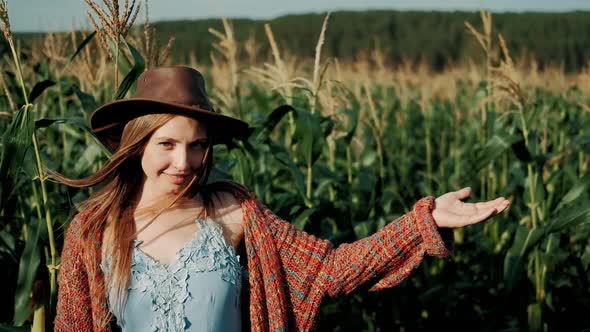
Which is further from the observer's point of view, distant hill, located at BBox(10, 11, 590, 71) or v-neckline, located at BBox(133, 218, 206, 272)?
distant hill, located at BBox(10, 11, 590, 71)

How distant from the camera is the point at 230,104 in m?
5.06

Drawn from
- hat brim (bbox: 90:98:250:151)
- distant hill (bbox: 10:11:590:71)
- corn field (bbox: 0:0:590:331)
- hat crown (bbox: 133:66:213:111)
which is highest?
distant hill (bbox: 10:11:590:71)

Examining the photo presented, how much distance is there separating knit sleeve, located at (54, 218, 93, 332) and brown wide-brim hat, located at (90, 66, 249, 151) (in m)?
0.36

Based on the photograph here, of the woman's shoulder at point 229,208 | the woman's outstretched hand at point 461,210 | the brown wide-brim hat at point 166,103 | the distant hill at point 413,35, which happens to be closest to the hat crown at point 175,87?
the brown wide-brim hat at point 166,103

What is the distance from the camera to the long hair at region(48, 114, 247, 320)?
89.9 inches

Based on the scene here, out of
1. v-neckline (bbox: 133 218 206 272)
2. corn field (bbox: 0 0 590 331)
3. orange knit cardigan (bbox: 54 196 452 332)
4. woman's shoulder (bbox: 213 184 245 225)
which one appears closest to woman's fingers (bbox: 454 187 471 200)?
orange knit cardigan (bbox: 54 196 452 332)

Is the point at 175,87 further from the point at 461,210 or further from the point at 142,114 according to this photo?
the point at 461,210

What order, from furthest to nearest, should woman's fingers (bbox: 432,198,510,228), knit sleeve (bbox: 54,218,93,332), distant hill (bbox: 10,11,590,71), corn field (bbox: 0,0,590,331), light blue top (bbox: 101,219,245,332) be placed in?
1. distant hill (bbox: 10,11,590,71)
2. corn field (bbox: 0,0,590,331)
3. knit sleeve (bbox: 54,218,93,332)
4. light blue top (bbox: 101,219,245,332)
5. woman's fingers (bbox: 432,198,510,228)

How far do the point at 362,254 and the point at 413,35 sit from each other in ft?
135

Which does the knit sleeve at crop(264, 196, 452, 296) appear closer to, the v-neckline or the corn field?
the v-neckline

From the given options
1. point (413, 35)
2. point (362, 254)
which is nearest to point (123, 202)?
point (362, 254)

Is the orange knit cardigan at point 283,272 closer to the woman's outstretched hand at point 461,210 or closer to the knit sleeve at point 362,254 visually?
the knit sleeve at point 362,254

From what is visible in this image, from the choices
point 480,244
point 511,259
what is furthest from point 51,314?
point 480,244

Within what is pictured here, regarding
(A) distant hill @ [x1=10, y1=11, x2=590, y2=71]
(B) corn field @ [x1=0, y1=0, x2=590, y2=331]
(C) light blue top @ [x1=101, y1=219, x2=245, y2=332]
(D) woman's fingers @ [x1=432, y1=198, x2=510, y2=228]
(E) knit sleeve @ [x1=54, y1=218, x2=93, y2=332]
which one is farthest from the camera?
(A) distant hill @ [x1=10, y1=11, x2=590, y2=71]
